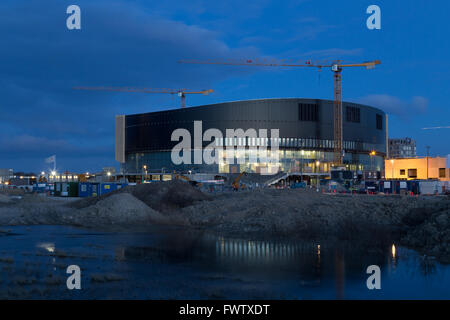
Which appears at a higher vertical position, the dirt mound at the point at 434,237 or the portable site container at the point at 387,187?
the portable site container at the point at 387,187

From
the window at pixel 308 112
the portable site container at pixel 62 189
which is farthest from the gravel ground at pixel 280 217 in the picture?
the window at pixel 308 112

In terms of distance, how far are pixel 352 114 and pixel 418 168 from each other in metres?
22.5

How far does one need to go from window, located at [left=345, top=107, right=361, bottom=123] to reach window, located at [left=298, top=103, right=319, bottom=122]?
385 inches

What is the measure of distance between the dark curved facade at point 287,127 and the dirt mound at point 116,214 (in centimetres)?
7956

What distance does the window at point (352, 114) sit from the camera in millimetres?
124500

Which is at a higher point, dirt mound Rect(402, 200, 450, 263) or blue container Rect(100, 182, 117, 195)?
blue container Rect(100, 182, 117, 195)

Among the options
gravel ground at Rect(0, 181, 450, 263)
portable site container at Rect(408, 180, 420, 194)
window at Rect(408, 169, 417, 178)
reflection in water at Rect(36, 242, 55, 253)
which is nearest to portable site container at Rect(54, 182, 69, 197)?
gravel ground at Rect(0, 181, 450, 263)

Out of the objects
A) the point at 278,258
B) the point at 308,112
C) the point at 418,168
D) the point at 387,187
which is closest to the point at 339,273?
the point at 278,258

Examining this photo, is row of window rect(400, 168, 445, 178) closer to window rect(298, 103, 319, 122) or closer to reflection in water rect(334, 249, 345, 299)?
window rect(298, 103, 319, 122)

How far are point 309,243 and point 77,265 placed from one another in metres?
12.9

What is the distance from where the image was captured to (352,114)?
411 feet

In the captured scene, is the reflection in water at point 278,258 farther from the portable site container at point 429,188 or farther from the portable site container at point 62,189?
the portable site container at point 62,189

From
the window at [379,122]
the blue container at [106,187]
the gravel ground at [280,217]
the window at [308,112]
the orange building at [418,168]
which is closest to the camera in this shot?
the gravel ground at [280,217]

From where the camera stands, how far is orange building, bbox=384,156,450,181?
11394cm
